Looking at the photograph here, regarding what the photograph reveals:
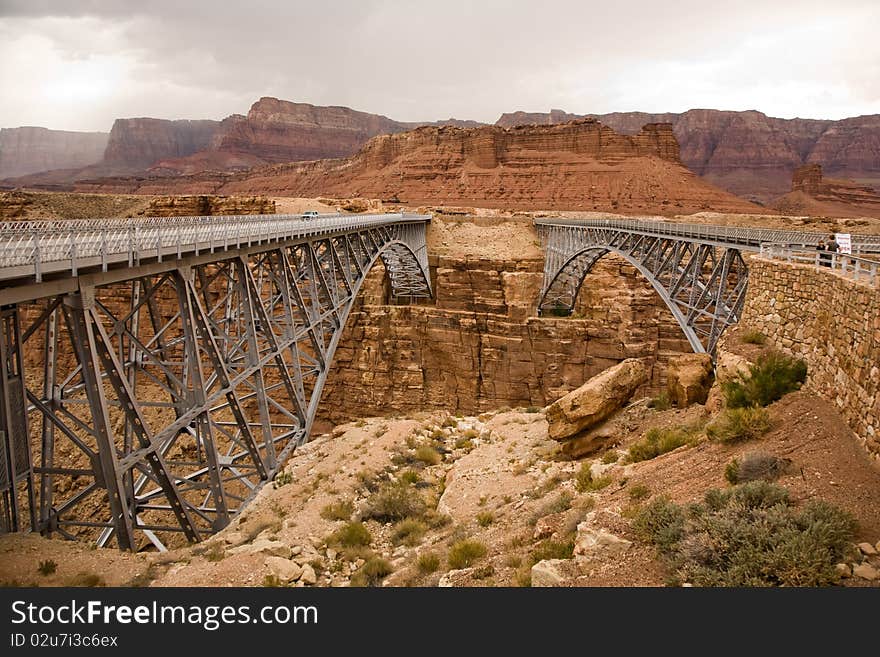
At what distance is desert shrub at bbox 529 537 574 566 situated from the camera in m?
7.87

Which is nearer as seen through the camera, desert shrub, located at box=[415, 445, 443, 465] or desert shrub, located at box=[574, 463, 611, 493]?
Answer: desert shrub, located at box=[574, 463, 611, 493]

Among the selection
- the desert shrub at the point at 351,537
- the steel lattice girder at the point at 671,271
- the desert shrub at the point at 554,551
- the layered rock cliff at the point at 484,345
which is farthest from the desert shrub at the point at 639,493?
the layered rock cliff at the point at 484,345

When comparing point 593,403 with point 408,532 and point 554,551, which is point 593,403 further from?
point 554,551

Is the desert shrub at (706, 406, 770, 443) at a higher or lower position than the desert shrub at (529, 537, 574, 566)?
higher

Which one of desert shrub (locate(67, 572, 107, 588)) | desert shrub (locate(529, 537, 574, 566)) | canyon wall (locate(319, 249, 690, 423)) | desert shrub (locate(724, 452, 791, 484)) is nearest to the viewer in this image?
desert shrub (locate(724, 452, 791, 484))

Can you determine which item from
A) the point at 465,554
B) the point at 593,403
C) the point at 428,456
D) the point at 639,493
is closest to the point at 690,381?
the point at 593,403

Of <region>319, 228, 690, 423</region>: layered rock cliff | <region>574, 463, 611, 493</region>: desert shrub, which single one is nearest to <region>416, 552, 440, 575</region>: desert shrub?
<region>574, 463, 611, 493</region>: desert shrub

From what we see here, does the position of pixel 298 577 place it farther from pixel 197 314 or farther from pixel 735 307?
pixel 735 307

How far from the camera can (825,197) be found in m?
84.8

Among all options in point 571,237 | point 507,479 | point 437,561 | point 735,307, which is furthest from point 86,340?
point 571,237

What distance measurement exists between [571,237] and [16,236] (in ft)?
115

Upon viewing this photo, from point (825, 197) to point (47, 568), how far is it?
341 ft

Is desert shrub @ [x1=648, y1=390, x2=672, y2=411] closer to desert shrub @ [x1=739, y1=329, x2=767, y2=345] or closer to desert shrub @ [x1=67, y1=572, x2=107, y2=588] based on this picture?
desert shrub @ [x1=739, y1=329, x2=767, y2=345]

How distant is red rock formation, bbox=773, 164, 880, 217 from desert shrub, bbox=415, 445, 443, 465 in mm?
81802
